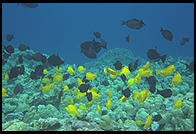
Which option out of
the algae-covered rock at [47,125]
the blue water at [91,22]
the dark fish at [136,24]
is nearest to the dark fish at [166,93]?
the dark fish at [136,24]

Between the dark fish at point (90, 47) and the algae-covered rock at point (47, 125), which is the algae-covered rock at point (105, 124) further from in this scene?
the dark fish at point (90, 47)

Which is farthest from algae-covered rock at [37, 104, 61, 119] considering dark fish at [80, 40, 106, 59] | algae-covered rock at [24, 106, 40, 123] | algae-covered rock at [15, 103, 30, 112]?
dark fish at [80, 40, 106, 59]

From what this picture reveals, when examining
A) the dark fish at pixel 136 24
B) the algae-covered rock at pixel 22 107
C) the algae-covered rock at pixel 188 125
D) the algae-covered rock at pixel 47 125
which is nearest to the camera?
the algae-covered rock at pixel 47 125

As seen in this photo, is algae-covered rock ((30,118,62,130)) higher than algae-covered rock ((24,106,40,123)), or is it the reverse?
algae-covered rock ((24,106,40,123))

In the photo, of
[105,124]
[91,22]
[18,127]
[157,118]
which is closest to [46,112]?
[18,127]

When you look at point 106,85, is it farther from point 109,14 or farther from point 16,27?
point 109,14

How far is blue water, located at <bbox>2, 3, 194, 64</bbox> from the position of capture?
10650 cm

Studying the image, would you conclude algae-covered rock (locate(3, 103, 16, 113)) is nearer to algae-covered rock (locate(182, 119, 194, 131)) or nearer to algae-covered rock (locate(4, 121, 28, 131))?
algae-covered rock (locate(4, 121, 28, 131))

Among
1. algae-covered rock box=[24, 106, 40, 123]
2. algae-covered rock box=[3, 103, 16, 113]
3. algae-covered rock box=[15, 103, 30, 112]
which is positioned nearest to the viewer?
algae-covered rock box=[24, 106, 40, 123]

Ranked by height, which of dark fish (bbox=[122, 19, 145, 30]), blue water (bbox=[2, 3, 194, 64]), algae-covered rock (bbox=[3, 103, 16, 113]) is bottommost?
algae-covered rock (bbox=[3, 103, 16, 113])

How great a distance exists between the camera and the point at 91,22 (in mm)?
154750

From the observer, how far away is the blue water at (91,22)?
106 metres

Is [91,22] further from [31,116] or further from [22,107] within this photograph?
[31,116]

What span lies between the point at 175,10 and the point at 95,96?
14219 centimetres
